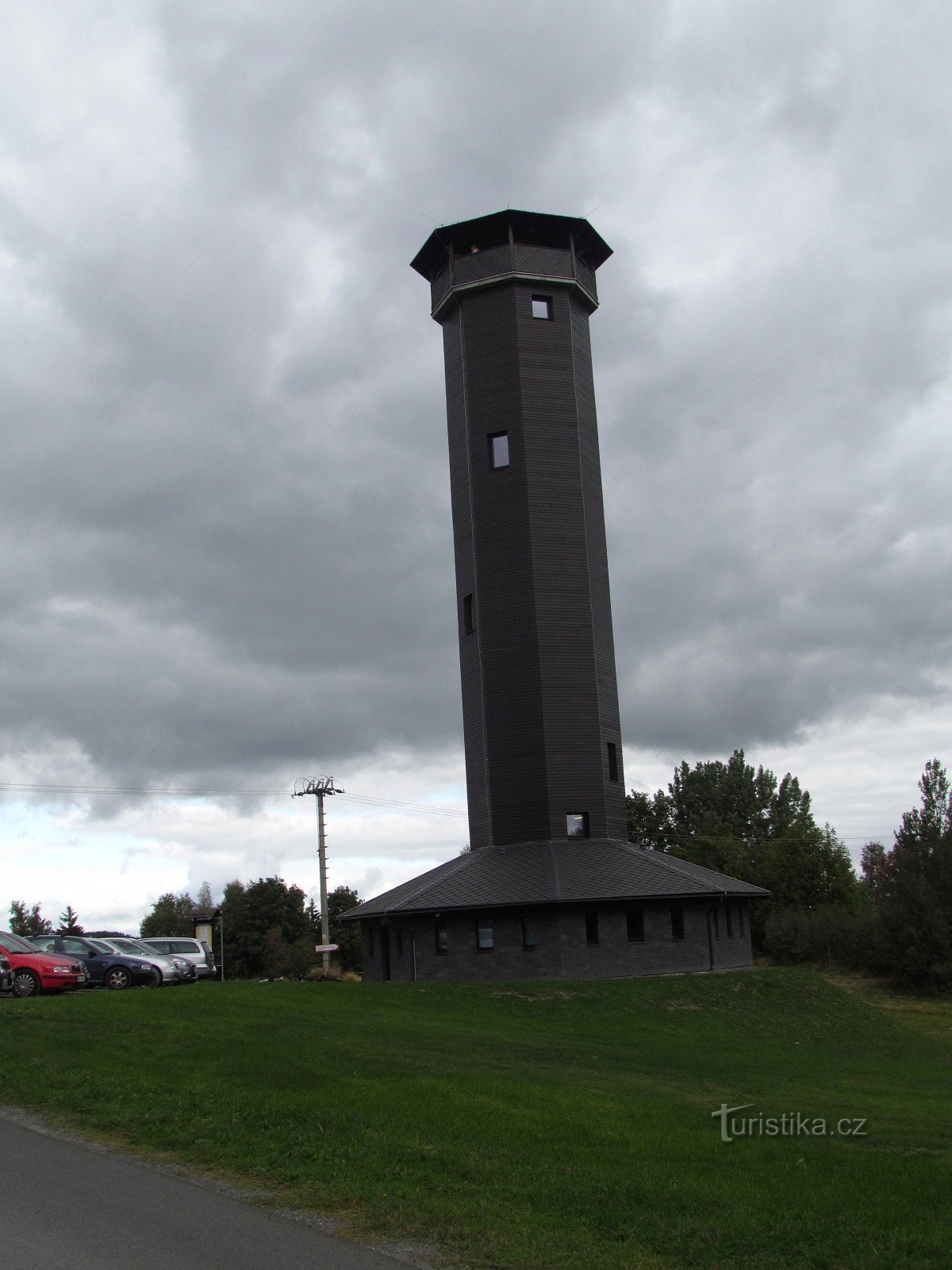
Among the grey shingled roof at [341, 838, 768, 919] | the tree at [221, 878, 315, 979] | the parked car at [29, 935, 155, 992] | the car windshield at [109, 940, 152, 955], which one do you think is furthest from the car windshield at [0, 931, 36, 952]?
the tree at [221, 878, 315, 979]

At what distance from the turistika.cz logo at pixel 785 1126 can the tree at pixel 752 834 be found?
46085 millimetres

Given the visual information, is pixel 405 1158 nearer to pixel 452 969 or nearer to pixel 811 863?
pixel 452 969

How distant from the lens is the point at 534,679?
3731 centimetres

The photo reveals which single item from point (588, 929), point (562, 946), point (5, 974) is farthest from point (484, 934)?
point (5, 974)

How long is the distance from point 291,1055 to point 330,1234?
7.61m

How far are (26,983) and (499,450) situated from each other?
23.7m

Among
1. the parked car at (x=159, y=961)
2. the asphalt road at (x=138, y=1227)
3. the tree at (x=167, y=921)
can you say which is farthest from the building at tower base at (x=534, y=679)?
the tree at (x=167, y=921)

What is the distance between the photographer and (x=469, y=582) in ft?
130

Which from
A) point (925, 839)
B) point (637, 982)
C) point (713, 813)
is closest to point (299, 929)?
point (713, 813)

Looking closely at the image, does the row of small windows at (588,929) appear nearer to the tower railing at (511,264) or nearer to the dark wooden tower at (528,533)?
the dark wooden tower at (528,533)

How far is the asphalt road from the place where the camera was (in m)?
7.31

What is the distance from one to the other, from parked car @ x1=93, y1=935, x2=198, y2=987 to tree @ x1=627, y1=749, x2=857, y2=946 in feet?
117

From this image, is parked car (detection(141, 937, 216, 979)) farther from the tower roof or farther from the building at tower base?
the tower roof

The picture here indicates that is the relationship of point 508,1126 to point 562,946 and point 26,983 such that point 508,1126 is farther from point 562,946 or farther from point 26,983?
point 562,946
